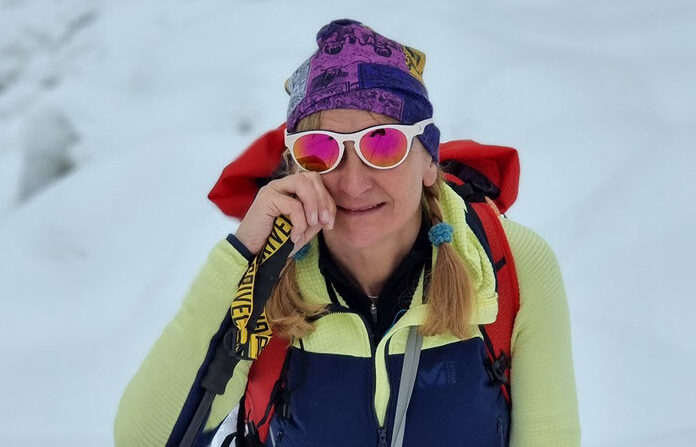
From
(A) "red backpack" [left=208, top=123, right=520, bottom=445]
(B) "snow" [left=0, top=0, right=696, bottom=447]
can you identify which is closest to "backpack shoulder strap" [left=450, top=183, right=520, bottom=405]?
(A) "red backpack" [left=208, top=123, right=520, bottom=445]

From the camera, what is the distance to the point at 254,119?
482 cm

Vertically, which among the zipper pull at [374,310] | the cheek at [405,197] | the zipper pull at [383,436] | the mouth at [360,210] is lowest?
the zipper pull at [383,436]

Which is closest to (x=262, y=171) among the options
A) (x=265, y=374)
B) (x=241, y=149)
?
(x=265, y=374)

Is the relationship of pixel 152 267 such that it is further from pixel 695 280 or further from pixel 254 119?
pixel 695 280

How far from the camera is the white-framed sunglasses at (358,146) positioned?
1.75m

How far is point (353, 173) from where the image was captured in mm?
1790

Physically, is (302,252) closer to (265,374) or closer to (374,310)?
(374,310)

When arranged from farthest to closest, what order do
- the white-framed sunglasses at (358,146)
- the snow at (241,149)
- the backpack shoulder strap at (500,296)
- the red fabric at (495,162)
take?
the snow at (241,149)
the red fabric at (495,162)
the backpack shoulder strap at (500,296)
the white-framed sunglasses at (358,146)

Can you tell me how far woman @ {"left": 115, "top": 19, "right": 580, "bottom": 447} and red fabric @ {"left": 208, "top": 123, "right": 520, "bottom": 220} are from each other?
88 mm

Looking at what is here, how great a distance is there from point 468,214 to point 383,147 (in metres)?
0.42

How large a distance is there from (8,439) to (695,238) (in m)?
3.63

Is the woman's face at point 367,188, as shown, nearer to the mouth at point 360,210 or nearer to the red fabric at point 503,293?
the mouth at point 360,210

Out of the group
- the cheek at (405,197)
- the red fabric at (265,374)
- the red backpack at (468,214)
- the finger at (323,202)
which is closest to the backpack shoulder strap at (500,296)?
the red backpack at (468,214)

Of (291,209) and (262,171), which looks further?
(262,171)
